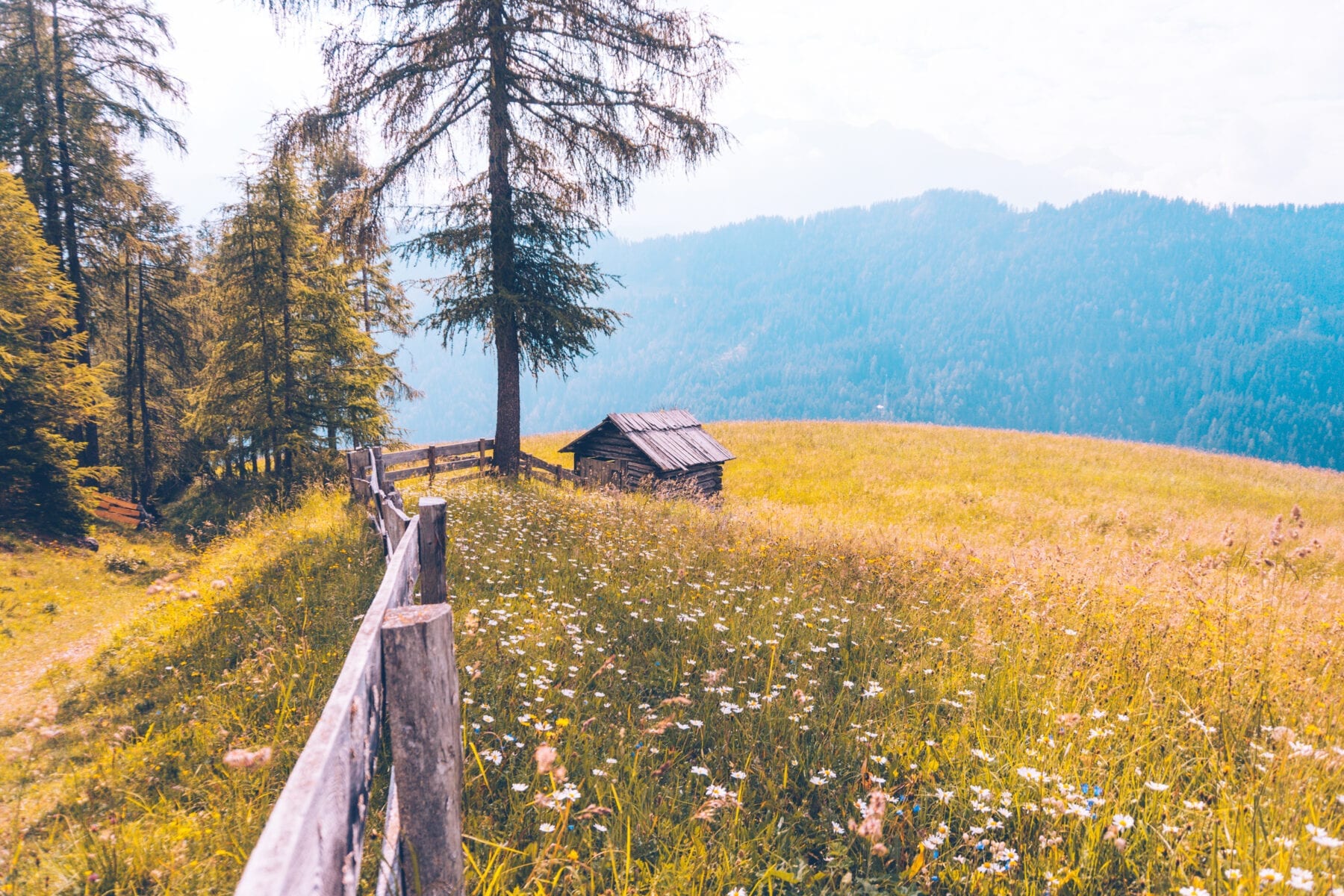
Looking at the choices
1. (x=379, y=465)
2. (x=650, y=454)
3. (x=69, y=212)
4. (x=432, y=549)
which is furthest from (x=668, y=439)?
(x=69, y=212)

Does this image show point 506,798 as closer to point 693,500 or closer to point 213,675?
point 213,675

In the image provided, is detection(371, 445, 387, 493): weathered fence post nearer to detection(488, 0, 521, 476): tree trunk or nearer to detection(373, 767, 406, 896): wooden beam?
detection(488, 0, 521, 476): tree trunk

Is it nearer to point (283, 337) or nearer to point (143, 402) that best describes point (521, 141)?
point (283, 337)

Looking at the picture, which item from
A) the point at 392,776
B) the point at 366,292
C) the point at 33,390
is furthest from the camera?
the point at 366,292

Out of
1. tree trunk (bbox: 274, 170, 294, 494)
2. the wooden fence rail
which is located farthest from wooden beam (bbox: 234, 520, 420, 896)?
tree trunk (bbox: 274, 170, 294, 494)

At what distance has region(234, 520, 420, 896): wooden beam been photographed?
40.8 inches

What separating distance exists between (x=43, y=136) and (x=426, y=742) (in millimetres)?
24700

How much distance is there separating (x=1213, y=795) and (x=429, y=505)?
4926mm

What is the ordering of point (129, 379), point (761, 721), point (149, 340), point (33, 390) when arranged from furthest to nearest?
point (149, 340) < point (129, 379) < point (33, 390) < point (761, 721)

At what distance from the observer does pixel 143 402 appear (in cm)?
2302

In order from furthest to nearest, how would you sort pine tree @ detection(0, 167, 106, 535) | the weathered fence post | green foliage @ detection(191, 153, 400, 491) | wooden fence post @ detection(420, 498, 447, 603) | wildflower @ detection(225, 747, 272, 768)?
green foliage @ detection(191, 153, 400, 491) < pine tree @ detection(0, 167, 106, 535) < the weathered fence post < wooden fence post @ detection(420, 498, 447, 603) < wildflower @ detection(225, 747, 272, 768)

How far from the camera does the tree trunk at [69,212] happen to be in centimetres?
1697

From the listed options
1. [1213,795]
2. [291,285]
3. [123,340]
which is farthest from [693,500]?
[123,340]

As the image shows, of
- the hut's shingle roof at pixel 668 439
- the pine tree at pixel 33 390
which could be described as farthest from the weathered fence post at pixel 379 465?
the pine tree at pixel 33 390
